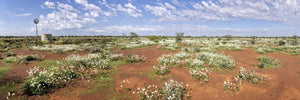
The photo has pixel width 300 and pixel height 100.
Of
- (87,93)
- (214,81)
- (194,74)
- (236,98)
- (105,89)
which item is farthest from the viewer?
(194,74)

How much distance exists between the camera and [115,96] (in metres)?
7.14

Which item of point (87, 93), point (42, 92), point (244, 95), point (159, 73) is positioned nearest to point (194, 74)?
point (159, 73)

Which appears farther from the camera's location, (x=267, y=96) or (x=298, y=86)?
(x=298, y=86)

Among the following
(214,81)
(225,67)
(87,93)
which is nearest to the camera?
(87,93)

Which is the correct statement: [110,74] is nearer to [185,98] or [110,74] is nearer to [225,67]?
[185,98]

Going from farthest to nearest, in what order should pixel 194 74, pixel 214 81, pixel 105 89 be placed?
pixel 194 74 → pixel 214 81 → pixel 105 89

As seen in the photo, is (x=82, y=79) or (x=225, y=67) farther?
(x=225, y=67)

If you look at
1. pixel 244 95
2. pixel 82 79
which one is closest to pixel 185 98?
pixel 244 95

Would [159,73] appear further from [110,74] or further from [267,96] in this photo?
[267,96]

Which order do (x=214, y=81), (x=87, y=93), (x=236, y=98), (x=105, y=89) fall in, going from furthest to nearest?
(x=214, y=81), (x=105, y=89), (x=87, y=93), (x=236, y=98)

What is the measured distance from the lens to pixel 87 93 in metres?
7.39

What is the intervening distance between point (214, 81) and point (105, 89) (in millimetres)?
6553

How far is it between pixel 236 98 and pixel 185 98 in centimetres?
244

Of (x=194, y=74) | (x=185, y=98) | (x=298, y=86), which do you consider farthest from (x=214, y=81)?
(x=298, y=86)
